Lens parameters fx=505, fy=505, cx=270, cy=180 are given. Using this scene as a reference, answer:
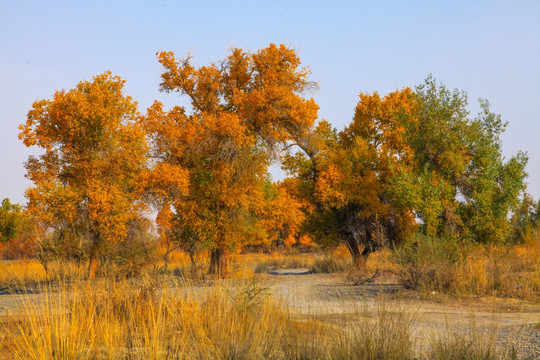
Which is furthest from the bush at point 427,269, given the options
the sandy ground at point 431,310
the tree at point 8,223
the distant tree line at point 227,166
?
the tree at point 8,223

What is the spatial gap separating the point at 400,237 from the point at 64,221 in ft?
52.7

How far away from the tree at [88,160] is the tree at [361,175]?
→ 7959mm

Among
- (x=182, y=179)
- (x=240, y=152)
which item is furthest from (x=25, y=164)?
(x=240, y=152)

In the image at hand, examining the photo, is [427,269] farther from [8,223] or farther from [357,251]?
[8,223]

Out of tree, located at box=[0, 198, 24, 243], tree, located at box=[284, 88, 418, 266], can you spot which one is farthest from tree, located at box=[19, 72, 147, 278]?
tree, located at box=[0, 198, 24, 243]

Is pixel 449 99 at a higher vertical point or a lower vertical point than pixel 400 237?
higher

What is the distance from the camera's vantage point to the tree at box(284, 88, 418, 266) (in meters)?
25.2

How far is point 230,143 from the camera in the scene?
21156 millimetres

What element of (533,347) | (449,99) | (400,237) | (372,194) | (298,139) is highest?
(449,99)

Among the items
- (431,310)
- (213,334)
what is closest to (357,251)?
(431,310)

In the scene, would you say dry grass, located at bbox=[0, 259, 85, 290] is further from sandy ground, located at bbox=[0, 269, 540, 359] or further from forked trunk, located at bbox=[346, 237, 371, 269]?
forked trunk, located at bbox=[346, 237, 371, 269]

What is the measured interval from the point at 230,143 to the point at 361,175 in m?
8.78

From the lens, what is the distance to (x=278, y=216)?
77.4 feet

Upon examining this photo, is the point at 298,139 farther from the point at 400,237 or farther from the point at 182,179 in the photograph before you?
the point at 400,237
